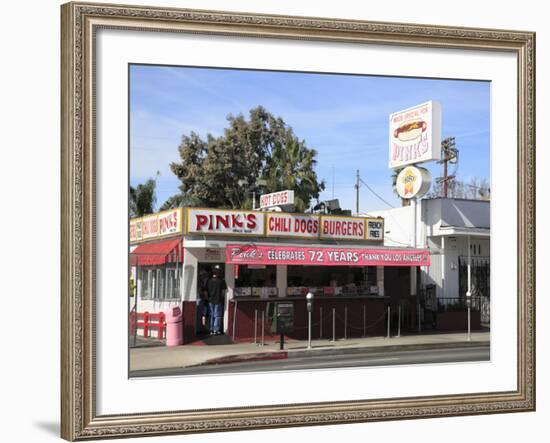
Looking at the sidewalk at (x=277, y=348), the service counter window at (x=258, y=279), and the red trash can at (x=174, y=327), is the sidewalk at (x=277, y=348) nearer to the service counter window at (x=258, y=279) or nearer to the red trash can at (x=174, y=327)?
the red trash can at (x=174, y=327)

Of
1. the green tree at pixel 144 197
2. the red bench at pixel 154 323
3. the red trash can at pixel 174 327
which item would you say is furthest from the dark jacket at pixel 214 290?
the green tree at pixel 144 197

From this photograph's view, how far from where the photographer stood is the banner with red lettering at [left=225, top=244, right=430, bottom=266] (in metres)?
18.1

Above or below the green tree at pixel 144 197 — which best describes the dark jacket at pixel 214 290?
below

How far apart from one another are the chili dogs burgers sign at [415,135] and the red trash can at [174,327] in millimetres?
7832

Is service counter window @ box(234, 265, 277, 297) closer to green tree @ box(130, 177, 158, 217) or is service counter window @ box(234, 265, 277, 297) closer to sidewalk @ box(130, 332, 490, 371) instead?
sidewalk @ box(130, 332, 490, 371)

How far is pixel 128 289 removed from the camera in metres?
8.32

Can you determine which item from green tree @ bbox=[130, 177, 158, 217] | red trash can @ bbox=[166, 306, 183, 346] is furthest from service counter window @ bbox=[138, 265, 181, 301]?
green tree @ bbox=[130, 177, 158, 217]

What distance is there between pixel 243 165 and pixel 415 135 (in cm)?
1567

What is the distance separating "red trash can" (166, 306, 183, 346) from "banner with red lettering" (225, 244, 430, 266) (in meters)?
1.69

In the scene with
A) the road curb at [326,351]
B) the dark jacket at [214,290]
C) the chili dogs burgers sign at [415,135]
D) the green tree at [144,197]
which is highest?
the chili dogs burgers sign at [415,135]

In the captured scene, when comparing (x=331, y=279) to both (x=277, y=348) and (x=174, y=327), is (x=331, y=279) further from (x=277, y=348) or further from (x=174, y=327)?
(x=174, y=327)

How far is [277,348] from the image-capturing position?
1777 cm

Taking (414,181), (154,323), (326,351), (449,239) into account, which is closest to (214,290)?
(154,323)

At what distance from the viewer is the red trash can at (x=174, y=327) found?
16.9m
